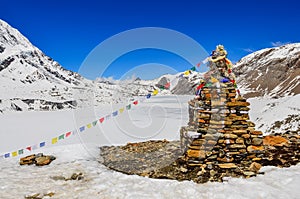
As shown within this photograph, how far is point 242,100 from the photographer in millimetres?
9438

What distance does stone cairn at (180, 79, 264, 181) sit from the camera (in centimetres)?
907

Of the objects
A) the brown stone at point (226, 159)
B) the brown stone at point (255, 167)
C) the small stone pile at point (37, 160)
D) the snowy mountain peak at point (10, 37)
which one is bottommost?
the brown stone at point (255, 167)

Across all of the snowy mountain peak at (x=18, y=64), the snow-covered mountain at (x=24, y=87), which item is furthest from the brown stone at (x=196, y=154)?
the snowy mountain peak at (x=18, y=64)

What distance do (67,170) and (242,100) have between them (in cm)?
751

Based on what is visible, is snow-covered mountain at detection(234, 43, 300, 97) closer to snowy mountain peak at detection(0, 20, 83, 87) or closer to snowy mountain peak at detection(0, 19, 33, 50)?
snowy mountain peak at detection(0, 20, 83, 87)

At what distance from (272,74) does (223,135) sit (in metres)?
110

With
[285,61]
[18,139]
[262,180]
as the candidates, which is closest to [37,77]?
[18,139]

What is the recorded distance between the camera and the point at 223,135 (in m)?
9.12

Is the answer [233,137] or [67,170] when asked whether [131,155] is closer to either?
[67,170]

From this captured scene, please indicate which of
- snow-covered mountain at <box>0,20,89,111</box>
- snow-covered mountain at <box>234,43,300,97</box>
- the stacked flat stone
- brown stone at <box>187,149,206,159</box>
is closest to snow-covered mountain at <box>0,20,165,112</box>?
snow-covered mountain at <box>0,20,89,111</box>

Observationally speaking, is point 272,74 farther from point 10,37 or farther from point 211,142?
point 10,37

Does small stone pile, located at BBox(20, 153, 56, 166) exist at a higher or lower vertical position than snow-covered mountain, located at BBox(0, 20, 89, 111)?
lower

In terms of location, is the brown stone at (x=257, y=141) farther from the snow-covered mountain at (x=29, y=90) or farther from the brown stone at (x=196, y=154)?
the snow-covered mountain at (x=29, y=90)

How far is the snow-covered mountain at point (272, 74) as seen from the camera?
3390 inches
